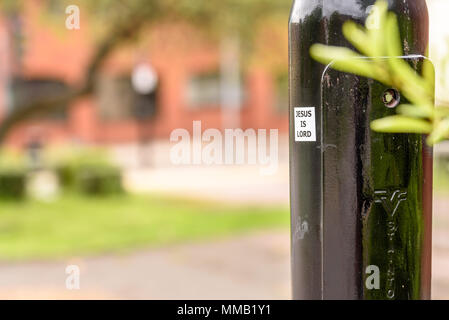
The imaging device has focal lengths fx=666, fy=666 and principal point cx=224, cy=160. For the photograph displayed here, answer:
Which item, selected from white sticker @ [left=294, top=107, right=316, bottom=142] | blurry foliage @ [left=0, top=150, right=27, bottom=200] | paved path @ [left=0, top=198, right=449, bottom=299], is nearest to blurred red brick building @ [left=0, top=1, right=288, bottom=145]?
blurry foliage @ [left=0, top=150, right=27, bottom=200]

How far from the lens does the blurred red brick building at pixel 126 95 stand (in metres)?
29.9

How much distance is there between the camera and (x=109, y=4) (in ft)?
37.0

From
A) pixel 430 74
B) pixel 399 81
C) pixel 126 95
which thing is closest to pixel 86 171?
pixel 430 74

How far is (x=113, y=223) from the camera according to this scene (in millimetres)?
11344

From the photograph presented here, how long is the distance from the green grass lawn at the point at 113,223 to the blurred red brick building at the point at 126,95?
15.9 meters

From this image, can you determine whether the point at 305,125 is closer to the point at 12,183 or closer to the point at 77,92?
the point at 77,92

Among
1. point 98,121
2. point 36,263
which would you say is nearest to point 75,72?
point 98,121

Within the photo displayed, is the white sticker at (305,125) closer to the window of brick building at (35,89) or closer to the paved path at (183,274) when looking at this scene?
the paved path at (183,274)

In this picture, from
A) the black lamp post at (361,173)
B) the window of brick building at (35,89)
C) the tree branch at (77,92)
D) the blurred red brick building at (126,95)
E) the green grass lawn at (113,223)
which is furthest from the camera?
the window of brick building at (35,89)

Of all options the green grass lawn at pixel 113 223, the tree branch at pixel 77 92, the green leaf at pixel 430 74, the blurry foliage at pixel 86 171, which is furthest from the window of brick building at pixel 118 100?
the green leaf at pixel 430 74

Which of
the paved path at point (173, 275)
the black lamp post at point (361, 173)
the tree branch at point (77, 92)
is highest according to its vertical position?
the tree branch at point (77, 92)

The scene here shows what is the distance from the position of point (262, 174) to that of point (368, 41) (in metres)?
19.0

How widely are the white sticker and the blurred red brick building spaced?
1056 inches

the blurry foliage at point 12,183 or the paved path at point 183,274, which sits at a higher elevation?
the blurry foliage at point 12,183
